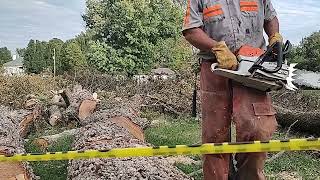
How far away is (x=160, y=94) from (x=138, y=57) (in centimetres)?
2186

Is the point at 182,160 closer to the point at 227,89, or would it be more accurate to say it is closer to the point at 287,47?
the point at 227,89

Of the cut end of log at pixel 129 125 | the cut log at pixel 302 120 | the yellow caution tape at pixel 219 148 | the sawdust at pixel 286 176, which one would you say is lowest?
the sawdust at pixel 286 176

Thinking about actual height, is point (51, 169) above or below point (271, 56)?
below

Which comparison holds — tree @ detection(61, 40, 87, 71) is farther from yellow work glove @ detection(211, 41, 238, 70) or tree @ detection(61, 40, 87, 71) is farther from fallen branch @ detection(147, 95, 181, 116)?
yellow work glove @ detection(211, 41, 238, 70)

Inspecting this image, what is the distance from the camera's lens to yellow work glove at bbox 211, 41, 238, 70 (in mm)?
2883

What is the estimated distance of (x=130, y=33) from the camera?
34.9 m

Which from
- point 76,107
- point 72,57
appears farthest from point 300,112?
point 72,57

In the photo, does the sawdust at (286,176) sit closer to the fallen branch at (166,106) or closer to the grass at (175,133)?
the grass at (175,133)

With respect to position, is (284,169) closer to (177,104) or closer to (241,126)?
(241,126)

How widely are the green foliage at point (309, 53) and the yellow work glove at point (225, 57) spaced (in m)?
23.5

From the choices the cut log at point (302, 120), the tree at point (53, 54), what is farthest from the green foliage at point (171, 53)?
the cut log at point (302, 120)

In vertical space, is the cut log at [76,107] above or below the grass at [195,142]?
above

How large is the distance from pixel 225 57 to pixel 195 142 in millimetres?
5510

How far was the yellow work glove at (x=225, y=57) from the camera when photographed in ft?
9.46
